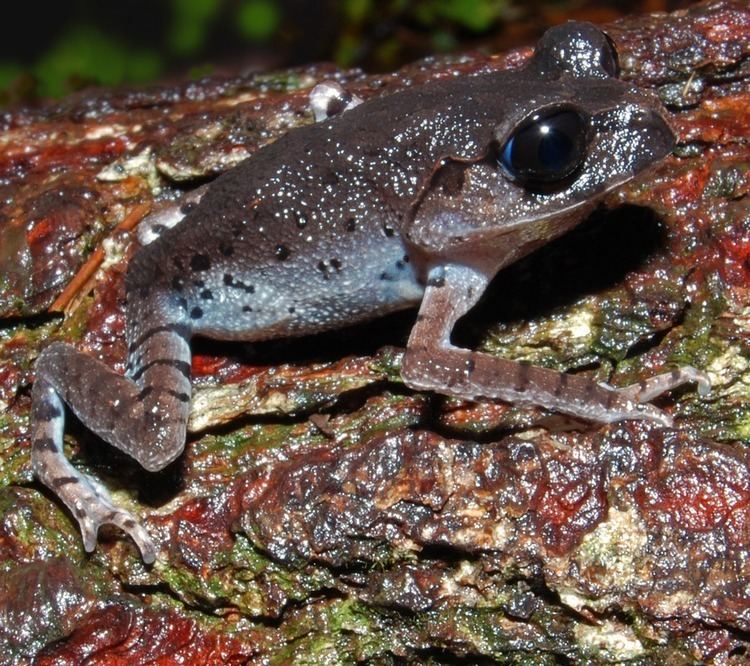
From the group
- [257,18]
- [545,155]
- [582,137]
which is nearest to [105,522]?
[545,155]

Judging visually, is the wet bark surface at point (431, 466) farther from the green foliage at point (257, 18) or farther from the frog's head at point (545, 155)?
the green foliage at point (257, 18)

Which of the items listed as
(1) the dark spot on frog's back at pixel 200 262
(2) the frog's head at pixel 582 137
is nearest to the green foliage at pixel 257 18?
(1) the dark spot on frog's back at pixel 200 262

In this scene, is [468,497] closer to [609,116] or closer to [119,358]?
[609,116]

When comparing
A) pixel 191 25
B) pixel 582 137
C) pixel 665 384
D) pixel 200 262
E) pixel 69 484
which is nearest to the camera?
pixel 582 137

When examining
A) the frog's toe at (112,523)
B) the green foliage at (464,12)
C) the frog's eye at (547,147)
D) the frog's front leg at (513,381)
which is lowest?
the frog's toe at (112,523)

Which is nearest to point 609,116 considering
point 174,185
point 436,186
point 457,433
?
point 436,186

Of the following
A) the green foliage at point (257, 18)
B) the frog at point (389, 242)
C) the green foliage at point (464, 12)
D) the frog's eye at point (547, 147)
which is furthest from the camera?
the green foliage at point (257, 18)

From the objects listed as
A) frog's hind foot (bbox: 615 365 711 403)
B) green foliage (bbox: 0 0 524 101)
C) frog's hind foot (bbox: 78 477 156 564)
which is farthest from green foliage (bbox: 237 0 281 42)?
frog's hind foot (bbox: 615 365 711 403)

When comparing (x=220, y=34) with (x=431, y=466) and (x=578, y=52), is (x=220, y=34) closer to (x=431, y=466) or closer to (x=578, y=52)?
(x=578, y=52)
